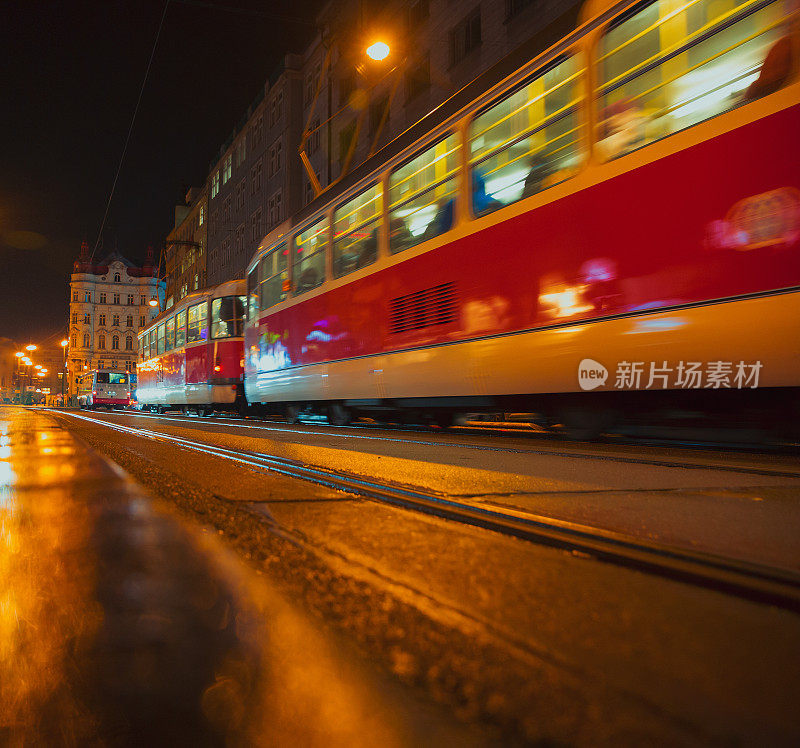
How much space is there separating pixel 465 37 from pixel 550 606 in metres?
23.8

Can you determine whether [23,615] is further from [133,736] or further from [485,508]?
[485,508]

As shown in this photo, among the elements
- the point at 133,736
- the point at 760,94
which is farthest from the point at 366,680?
the point at 760,94

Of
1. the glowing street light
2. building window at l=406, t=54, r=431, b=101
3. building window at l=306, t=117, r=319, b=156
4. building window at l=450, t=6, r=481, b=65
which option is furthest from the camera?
building window at l=306, t=117, r=319, b=156

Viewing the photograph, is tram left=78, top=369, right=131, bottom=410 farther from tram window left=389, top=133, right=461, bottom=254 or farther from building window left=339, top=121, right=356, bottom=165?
tram window left=389, top=133, right=461, bottom=254

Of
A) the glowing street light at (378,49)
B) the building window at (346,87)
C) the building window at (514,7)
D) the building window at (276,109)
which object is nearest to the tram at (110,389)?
the building window at (276,109)

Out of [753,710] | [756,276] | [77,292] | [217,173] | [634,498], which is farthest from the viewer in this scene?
[77,292]

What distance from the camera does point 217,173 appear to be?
5006 centimetres

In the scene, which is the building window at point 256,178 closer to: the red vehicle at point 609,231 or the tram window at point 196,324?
the tram window at point 196,324

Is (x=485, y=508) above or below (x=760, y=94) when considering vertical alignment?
below

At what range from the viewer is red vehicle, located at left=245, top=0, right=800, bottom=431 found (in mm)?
4137

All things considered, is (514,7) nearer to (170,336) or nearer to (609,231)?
(170,336)

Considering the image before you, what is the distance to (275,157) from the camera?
1518 inches

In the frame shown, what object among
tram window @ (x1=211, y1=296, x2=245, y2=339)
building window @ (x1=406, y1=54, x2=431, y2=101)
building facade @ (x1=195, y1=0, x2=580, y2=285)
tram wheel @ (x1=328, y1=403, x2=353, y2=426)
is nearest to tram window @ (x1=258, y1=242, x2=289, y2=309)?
building facade @ (x1=195, y1=0, x2=580, y2=285)

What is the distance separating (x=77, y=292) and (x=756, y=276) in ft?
333
